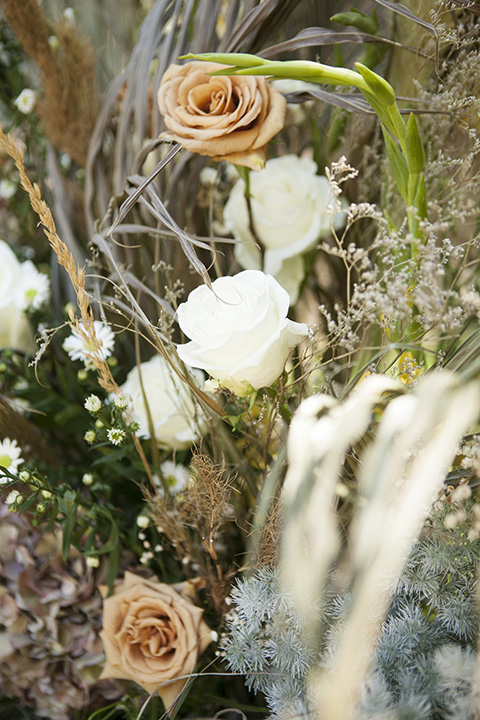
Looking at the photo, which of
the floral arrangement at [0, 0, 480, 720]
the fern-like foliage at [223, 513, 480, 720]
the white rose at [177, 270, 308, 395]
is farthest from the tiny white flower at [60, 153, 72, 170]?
the fern-like foliage at [223, 513, 480, 720]

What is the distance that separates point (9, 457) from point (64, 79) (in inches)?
14.7

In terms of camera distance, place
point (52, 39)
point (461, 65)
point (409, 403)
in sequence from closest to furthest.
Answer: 1. point (409, 403)
2. point (461, 65)
3. point (52, 39)

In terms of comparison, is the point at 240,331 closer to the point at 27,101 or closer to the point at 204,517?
the point at 204,517

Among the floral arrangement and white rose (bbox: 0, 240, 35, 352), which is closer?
the floral arrangement

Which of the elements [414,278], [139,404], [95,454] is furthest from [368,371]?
[95,454]

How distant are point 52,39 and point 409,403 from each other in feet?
1.98

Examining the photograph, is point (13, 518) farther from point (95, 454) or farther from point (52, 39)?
point (52, 39)

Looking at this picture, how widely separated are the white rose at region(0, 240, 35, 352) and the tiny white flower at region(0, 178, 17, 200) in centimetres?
13

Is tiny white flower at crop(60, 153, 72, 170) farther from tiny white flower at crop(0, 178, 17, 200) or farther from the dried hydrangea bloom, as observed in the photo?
the dried hydrangea bloom

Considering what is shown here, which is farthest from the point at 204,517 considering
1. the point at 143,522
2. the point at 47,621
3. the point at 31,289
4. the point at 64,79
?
the point at 64,79

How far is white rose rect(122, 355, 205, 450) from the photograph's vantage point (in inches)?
17.2

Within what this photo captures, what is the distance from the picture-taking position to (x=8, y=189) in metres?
0.61

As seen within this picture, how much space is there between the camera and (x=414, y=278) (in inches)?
Result: 13.7

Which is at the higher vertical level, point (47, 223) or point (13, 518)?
point (47, 223)
